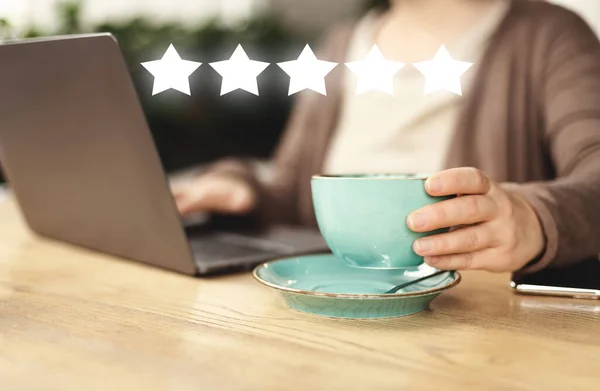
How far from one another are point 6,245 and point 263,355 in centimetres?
63

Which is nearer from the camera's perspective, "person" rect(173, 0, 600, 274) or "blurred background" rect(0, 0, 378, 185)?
"person" rect(173, 0, 600, 274)

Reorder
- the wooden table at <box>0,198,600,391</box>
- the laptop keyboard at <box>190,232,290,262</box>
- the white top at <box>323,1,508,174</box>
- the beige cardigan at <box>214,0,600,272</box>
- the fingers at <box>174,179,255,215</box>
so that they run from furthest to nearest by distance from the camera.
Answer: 1. the white top at <box>323,1,508,174</box>
2. the fingers at <box>174,179,255,215</box>
3. the beige cardigan at <box>214,0,600,272</box>
4. the laptop keyboard at <box>190,232,290,262</box>
5. the wooden table at <box>0,198,600,391</box>

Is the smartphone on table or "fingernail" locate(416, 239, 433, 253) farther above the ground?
"fingernail" locate(416, 239, 433, 253)

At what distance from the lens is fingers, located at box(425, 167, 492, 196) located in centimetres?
56

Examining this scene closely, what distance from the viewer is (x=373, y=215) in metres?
0.56

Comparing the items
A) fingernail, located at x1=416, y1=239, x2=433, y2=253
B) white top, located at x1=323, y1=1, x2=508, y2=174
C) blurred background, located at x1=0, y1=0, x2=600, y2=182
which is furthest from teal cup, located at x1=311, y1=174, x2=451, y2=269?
blurred background, located at x1=0, y1=0, x2=600, y2=182

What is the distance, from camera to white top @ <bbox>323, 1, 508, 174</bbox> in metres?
1.21

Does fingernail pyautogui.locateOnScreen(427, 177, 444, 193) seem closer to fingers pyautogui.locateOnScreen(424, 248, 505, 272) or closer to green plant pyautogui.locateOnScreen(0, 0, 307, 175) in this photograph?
fingers pyautogui.locateOnScreen(424, 248, 505, 272)

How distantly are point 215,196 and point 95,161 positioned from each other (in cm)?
35

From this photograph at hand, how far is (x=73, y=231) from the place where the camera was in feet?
2.95

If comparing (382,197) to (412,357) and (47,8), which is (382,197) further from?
(47,8)

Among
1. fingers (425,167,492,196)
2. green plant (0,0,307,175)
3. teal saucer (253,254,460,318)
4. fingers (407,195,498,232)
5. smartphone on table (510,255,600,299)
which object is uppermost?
fingers (425,167,492,196)

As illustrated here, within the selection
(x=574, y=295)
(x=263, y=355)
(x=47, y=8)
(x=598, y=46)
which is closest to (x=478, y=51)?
(x=598, y=46)

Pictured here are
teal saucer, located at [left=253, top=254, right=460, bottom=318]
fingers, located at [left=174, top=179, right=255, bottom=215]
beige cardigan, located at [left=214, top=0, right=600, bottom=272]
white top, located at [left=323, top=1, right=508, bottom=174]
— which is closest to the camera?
teal saucer, located at [left=253, top=254, right=460, bottom=318]
